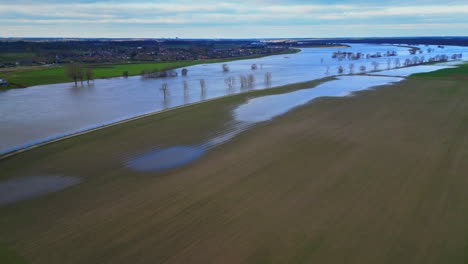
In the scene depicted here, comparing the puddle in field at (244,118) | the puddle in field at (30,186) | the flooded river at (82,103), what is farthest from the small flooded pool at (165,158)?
the puddle in field at (30,186)

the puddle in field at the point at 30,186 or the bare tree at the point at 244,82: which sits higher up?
the bare tree at the point at 244,82

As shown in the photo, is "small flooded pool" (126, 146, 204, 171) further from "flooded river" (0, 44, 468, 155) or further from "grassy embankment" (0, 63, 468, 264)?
"grassy embankment" (0, 63, 468, 264)

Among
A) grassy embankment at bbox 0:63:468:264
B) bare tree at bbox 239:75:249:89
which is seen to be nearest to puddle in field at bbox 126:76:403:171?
grassy embankment at bbox 0:63:468:264

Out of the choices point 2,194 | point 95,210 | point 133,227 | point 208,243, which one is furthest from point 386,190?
point 2,194

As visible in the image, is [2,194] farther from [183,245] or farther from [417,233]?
[417,233]

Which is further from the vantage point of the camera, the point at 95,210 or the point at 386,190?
the point at 386,190

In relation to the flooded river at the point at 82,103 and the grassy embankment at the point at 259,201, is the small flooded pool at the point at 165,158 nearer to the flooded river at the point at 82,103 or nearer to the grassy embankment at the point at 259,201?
the flooded river at the point at 82,103
